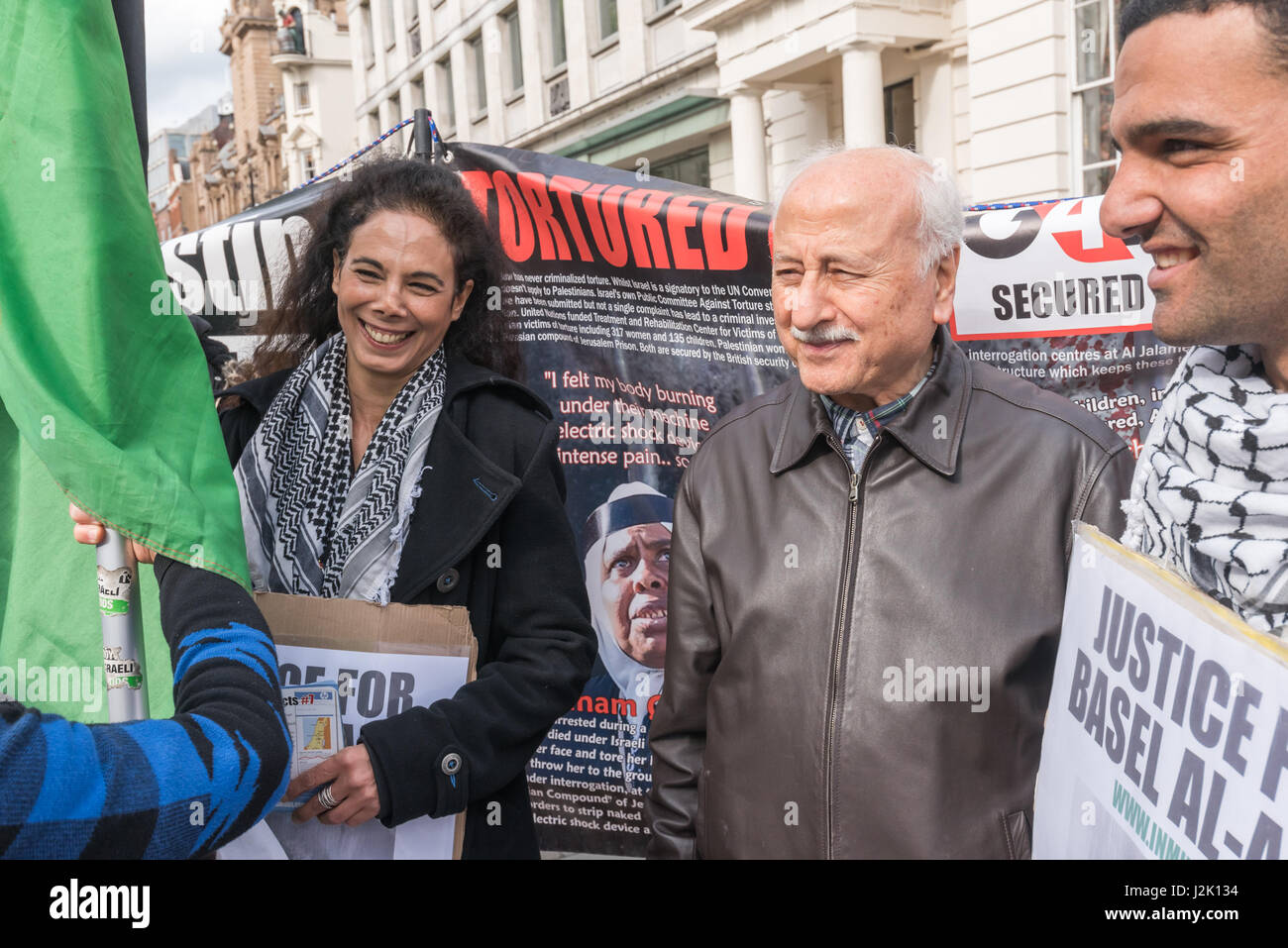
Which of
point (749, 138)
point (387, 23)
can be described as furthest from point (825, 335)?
point (387, 23)

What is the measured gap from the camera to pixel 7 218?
135 centimetres

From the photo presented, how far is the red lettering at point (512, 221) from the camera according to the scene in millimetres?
3432

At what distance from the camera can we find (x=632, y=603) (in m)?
3.51

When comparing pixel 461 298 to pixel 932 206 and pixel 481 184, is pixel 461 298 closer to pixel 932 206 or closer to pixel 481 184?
pixel 932 206

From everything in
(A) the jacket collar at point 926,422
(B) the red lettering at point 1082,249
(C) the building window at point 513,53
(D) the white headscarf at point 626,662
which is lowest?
(D) the white headscarf at point 626,662

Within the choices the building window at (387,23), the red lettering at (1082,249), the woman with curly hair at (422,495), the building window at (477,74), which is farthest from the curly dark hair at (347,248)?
the building window at (387,23)

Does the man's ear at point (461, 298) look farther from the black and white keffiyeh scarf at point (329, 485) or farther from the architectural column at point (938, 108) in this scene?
the architectural column at point (938, 108)

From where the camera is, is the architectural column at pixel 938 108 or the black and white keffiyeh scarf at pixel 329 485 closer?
the black and white keffiyeh scarf at pixel 329 485

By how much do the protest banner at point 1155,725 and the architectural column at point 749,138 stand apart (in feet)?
40.0

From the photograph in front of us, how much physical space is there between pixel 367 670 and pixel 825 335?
1057mm

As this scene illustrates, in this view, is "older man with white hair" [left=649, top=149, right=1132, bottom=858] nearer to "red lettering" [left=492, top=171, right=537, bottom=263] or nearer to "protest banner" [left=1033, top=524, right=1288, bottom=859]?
"protest banner" [left=1033, top=524, right=1288, bottom=859]

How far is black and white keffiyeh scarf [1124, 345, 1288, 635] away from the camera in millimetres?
1274
